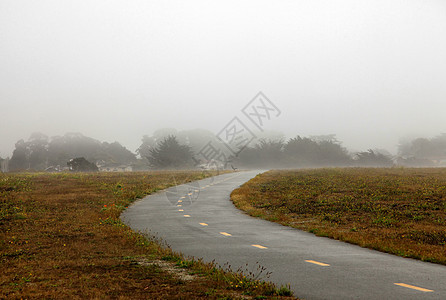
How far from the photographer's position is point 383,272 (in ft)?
25.6

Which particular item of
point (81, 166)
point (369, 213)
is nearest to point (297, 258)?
point (369, 213)

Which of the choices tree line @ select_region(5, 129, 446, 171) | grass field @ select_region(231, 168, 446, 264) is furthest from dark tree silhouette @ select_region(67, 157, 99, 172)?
grass field @ select_region(231, 168, 446, 264)

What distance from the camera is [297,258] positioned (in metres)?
9.20

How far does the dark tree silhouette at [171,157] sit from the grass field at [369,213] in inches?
2419

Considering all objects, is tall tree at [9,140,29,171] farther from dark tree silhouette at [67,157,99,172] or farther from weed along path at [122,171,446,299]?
weed along path at [122,171,446,299]

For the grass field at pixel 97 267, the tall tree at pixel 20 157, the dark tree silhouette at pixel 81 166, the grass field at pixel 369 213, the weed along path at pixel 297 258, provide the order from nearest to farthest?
the grass field at pixel 97 267 < the weed along path at pixel 297 258 < the grass field at pixel 369 213 < the dark tree silhouette at pixel 81 166 < the tall tree at pixel 20 157

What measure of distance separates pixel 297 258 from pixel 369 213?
9.85m

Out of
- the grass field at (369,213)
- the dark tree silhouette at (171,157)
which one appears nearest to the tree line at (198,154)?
the dark tree silhouette at (171,157)

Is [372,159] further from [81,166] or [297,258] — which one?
[297,258]

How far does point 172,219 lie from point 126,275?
9063 millimetres

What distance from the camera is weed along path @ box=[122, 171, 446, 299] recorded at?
6570 mm

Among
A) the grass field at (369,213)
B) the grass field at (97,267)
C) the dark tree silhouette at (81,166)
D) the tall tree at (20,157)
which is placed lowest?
the grass field at (369,213)

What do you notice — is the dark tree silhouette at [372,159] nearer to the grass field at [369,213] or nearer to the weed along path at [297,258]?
the grass field at [369,213]

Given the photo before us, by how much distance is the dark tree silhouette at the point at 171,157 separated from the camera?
88062 millimetres
